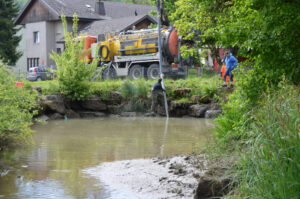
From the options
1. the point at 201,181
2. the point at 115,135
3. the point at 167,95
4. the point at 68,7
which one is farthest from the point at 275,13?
the point at 68,7

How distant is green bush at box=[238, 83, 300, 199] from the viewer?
13.7ft

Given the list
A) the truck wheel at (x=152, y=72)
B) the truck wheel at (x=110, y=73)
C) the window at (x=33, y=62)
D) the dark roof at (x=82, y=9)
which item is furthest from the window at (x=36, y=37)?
the truck wheel at (x=152, y=72)

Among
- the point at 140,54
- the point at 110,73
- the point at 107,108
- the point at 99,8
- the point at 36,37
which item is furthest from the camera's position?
the point at 99,8

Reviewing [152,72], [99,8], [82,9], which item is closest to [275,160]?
[152,72]

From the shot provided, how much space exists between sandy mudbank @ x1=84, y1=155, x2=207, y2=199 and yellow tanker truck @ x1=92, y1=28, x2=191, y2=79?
15654 mm

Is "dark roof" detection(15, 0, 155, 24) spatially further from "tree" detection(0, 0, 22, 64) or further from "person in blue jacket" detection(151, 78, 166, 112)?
"person in blue jacket" detection(151, 78, 166, 112)

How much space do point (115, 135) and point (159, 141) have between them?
216 centimetres

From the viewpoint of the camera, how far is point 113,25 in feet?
134

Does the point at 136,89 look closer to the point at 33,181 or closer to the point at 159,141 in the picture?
the point at 159,141

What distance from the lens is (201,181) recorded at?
591 centimetres

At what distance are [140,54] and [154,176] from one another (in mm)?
18809

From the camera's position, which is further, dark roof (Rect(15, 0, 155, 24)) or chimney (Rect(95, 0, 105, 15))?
chimney (Rect(95, 0, 105, 15))

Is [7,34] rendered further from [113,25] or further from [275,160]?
[275,160]

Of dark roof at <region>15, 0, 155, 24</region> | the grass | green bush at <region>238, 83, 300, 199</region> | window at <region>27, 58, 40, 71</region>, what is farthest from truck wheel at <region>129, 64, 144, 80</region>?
window at <region>27, 58, 40, 71</region>
